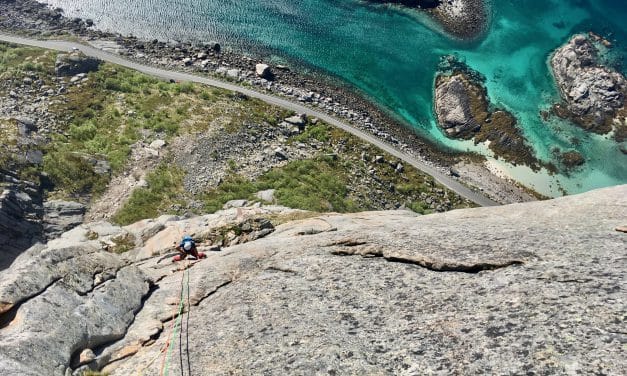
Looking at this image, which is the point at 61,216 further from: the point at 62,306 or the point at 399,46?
the point at 399,46

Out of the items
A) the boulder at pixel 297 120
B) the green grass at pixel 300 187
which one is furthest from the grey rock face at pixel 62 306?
the boulder at pixel 297 120

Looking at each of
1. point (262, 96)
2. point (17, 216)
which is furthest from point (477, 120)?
point (17, 216)

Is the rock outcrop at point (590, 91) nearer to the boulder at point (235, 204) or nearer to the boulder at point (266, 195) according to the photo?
the boulder at point (266, 195)

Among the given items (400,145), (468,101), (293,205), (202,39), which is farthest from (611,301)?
(202,39)

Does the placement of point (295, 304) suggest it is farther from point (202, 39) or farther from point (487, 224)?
point (202, 39)

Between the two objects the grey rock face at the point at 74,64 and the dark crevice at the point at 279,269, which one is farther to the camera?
the grey rock face at the point at 74,64

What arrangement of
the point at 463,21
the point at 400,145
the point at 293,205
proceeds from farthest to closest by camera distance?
the point at 463,21 < the point at 400,145 < the point at 293,205
